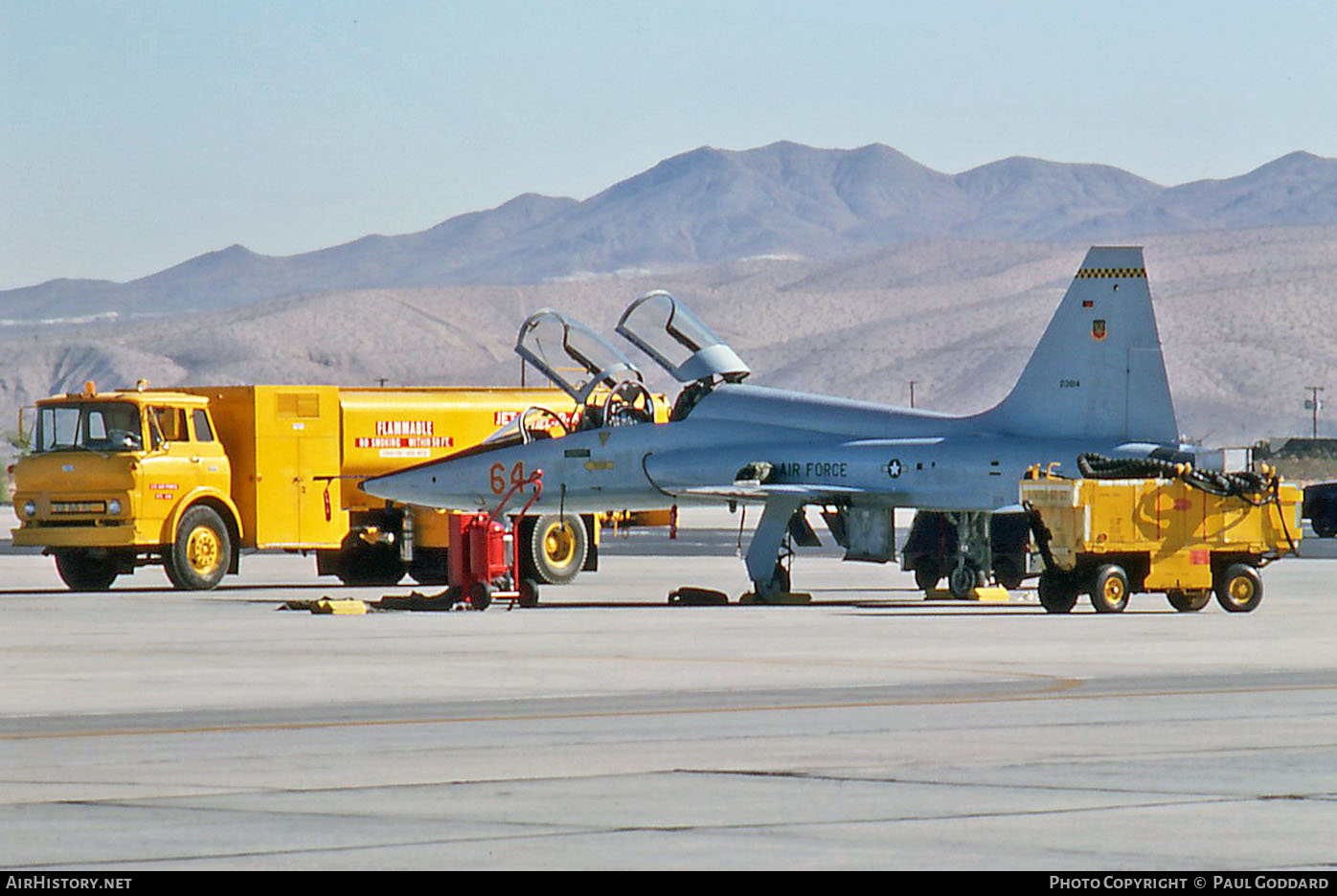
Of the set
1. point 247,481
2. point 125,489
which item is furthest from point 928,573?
point 125,489

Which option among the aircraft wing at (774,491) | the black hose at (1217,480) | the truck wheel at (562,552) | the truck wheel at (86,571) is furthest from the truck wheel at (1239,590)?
the truck wheel at (86,571)

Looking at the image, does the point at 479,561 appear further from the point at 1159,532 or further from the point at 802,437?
the point at 1159,532

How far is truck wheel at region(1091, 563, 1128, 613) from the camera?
81.8 feet

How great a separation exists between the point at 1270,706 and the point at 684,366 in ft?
51.1

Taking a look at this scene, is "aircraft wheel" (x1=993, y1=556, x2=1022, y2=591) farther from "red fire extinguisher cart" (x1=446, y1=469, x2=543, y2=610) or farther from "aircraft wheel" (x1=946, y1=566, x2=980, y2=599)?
"red fire extinguisher cart" (x1=446, y1=469, x2=543, y2=610)

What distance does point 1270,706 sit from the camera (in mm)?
14586

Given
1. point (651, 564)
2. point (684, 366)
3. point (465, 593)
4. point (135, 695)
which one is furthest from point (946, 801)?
point (651, 564)

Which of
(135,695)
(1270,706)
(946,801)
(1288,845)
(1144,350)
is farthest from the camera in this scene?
(1144,350)

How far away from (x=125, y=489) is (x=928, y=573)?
34.6ft

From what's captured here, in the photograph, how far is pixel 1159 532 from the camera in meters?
24.8

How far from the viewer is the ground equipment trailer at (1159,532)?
2466 cm
